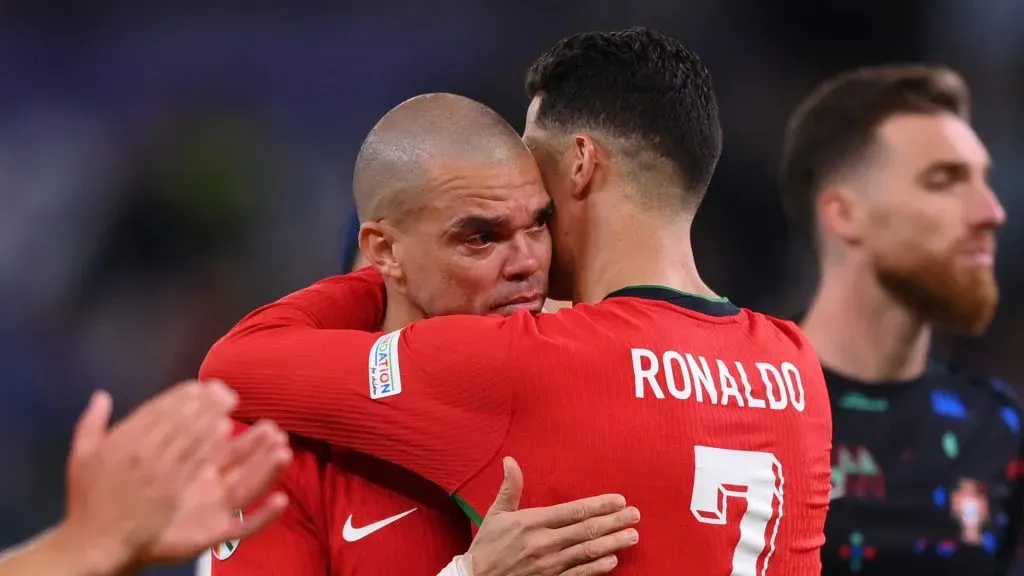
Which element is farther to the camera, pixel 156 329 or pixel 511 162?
pixel 156 329

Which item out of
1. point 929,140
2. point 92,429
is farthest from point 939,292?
point 92,429

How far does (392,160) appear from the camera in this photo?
304 cm

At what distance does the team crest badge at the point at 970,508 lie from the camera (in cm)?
467

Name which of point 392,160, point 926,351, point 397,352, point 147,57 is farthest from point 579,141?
point 147,57

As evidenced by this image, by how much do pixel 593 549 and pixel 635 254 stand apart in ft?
2.37

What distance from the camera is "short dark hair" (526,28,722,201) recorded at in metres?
2.98

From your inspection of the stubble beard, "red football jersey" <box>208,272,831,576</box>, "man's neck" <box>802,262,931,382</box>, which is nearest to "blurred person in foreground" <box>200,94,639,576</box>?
"red football jersey" <box>208,272,831,576</box>

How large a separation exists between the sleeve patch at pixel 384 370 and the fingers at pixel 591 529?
452 millimetres

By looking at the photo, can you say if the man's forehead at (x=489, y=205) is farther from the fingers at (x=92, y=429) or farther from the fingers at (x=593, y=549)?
the fingers at (x=92, y=429)

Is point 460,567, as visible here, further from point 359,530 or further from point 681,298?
point 681,298

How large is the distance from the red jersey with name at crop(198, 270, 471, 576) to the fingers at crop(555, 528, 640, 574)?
403mm

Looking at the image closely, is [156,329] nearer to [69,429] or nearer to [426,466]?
[69,429]

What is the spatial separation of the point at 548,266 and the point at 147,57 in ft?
17.1

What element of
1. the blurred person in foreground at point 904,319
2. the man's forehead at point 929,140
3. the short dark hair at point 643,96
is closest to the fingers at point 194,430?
the short dark hair at point 643,96
